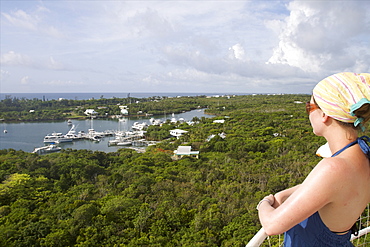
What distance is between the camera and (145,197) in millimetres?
7949

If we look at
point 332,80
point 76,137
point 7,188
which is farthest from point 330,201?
point 76,137

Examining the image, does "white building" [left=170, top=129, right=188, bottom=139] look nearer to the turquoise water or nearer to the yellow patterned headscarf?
the turquoise water

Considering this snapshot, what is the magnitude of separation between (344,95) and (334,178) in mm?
213

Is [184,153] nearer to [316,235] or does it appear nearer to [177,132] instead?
[177,132]

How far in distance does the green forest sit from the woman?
5319 mm

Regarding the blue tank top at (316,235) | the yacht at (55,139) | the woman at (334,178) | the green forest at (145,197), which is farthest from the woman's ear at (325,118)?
the yacht at (55,139)

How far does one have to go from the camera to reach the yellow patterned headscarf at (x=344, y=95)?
644mm

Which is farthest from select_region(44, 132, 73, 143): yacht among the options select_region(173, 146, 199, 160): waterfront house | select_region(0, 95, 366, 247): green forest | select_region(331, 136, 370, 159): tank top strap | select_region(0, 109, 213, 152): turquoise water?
select_region(331, 136, 370, 159): tank top strap

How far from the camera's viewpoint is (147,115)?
40125 mm

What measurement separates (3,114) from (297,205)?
43065 mm

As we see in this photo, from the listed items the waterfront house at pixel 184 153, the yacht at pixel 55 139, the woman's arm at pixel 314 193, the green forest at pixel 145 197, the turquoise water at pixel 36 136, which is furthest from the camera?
the yacht at pixel 55 139

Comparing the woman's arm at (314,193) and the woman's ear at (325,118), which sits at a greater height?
the woman's ear at (325,118)

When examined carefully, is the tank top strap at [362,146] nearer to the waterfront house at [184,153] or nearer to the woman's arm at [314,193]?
the woman's arm at [314,193]

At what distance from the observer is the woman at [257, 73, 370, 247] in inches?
23.7
